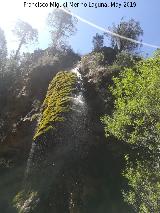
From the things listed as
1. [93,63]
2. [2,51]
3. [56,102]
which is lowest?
[56,102]

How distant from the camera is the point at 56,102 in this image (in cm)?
3700

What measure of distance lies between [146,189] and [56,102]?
14859mm

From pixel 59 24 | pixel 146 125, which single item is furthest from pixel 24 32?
pixel 146 125

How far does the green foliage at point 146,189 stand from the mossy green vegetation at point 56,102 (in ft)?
29.2

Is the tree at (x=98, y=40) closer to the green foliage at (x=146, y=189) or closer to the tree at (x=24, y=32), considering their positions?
the tree at (x=24, y=32)

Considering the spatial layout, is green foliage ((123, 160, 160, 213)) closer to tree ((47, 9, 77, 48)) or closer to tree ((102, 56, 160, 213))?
tree ((102, 56, 160, 213))

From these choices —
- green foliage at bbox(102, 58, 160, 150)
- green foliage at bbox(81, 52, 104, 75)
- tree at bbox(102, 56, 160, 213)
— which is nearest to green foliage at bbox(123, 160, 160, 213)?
tree at bbox(102, 56, 160, 213)

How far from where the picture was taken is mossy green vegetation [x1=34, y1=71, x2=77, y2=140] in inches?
1277

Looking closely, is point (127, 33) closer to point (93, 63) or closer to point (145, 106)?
point (93, 63)

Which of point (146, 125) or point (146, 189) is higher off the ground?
point (146, 125)

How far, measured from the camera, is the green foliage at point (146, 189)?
23672 millimetres

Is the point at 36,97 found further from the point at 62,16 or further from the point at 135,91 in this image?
the point at 62,16

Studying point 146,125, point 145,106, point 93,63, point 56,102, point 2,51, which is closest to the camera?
point 145,106

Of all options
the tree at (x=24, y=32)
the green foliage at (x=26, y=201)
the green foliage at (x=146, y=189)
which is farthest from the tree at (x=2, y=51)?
the green foliage at (x=146, y=189)
